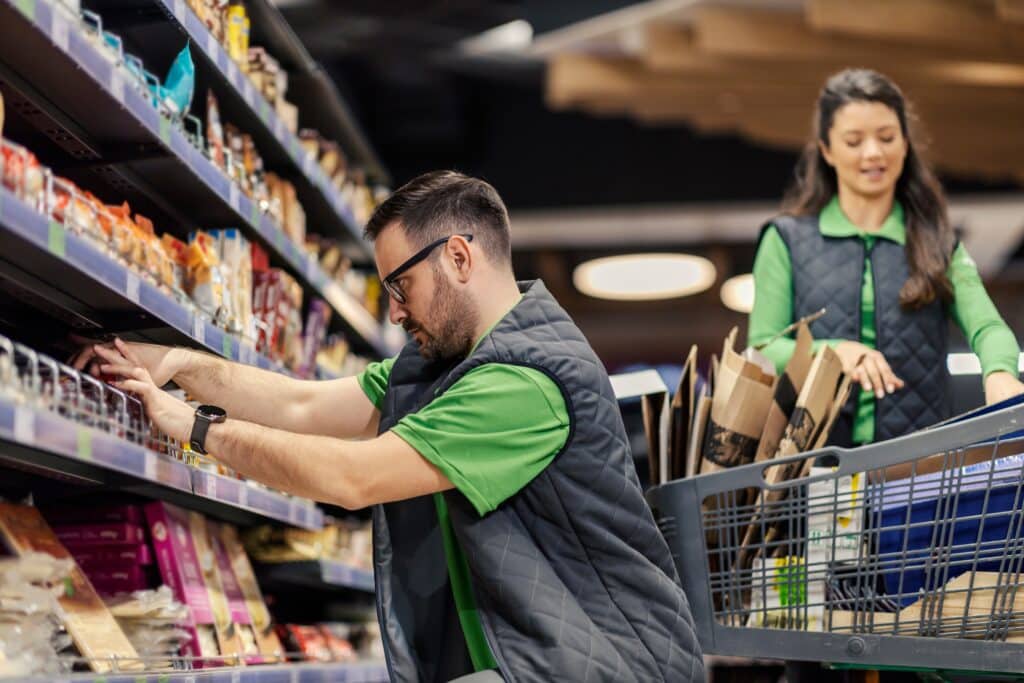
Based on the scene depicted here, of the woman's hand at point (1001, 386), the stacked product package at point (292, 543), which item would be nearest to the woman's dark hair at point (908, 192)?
the woman's hand at point (1001, 386)

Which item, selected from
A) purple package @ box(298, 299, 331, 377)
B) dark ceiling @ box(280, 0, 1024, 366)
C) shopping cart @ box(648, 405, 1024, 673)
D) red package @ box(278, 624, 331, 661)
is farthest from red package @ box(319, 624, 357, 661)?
dark ceiling @ box(280, 0, 1024, 366)

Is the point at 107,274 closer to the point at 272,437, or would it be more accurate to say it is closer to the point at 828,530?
the point at 272,437

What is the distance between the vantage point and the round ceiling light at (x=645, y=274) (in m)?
11.2

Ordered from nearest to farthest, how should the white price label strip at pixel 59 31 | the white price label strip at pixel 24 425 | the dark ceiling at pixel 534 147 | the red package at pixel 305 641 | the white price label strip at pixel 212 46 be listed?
the white price label strip at pixel 24 425, the white price label strip at pixel 59 31, the white price label strip at pixel 212 46, the red package at pixel 305 641, the dark ceiling at pixel 534 147

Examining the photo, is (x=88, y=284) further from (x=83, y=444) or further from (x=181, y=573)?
(x=181, y=573)

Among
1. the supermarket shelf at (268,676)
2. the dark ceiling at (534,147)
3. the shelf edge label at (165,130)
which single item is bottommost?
the supermarket shelf at (268,676)

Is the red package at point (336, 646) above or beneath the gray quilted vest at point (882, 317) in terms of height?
beneath

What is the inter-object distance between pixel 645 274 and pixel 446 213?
Result: 352 inches

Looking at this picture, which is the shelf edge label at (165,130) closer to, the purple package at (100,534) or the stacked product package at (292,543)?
the purple package at (100,534)

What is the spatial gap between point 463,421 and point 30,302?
2.67ft

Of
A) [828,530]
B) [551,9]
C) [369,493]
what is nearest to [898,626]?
[828,530]

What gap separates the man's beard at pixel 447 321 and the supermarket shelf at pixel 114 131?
1.99ft

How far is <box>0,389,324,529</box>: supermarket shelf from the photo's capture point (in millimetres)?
1868

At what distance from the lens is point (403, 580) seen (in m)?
2.48
